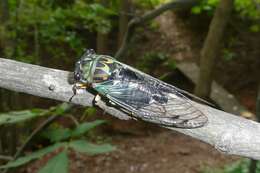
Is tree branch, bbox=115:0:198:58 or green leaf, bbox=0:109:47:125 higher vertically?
tree branch, bbox=115:0:198:58

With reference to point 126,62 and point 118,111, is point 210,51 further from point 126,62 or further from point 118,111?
point 118,111

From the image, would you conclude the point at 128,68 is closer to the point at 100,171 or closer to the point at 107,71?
the point at 107,71

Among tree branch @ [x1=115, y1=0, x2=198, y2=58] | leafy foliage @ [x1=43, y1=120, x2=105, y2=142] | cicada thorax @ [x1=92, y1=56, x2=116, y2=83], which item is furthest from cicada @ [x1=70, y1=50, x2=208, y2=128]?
tree branch @ [x1=115, y1=0, x2=198, y2=58]

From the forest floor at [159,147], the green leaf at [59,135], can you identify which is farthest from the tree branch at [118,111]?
the forest floor at [159,147]

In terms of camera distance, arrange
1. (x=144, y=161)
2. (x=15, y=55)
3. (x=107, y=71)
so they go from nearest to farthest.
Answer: (x=107, y=71)
(x=15, y=55)
(x=144, y=161)

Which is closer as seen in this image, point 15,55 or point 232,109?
point 15,55

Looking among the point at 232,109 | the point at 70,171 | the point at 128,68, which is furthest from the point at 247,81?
the point at 128,68

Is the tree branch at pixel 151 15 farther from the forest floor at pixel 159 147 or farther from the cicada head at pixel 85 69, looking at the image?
the forest floor at pixel 159 147

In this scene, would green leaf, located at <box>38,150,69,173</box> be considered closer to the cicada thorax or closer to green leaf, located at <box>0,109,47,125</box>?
green leaf, located at <box>0,109,47,125</box>
